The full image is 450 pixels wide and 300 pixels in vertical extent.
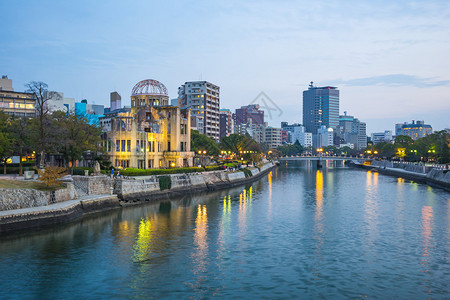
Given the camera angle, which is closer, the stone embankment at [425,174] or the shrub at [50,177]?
the shrub at [50,177]

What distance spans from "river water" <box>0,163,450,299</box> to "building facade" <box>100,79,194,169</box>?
85.1 feet

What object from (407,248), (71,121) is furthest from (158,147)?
(407,248)

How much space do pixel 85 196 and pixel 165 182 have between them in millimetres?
18104

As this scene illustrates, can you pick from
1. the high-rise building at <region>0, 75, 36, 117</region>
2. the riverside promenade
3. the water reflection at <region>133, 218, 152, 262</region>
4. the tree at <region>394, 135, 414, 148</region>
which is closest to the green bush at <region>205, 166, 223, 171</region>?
the riverside promenade

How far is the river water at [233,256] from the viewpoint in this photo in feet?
89.0

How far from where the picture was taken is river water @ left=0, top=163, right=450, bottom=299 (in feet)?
89.0

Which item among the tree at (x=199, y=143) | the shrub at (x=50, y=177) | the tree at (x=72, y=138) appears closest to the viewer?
the shrub at (x=50, y=177)

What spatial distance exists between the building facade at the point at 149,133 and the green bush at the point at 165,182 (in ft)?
45.0

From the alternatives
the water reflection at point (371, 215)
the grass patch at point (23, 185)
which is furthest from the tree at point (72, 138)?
the water reflection at point (371, 215)

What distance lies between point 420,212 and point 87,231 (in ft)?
153

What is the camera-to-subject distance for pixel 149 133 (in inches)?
3403

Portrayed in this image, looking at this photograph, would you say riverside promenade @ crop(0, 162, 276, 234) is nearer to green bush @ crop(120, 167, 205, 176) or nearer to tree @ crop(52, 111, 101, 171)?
green bush @ crop(120, 167, 205, 176)

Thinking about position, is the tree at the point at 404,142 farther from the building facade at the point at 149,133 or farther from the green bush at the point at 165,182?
the green bush at the point at 165,182

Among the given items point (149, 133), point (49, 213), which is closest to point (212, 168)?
point (149, 133)
